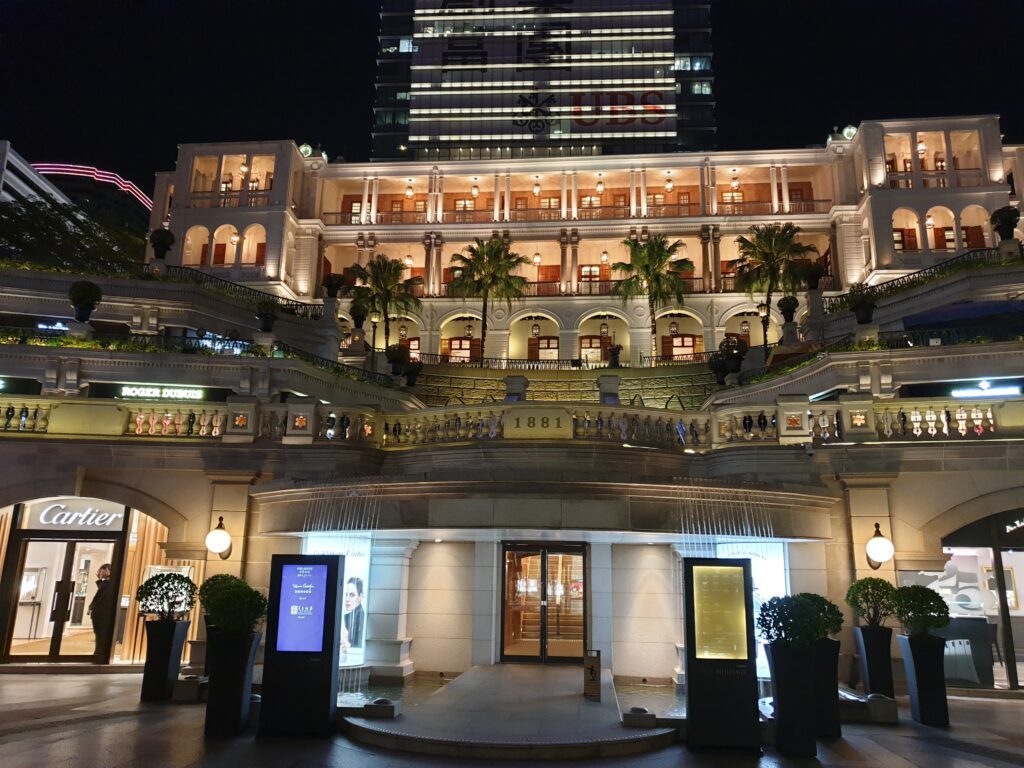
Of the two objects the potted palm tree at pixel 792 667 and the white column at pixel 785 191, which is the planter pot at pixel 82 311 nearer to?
the potted palm tree at pixel 792 667

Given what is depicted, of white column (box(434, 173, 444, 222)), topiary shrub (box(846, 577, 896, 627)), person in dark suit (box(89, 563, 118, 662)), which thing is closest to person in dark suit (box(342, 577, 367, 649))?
person in dark suit (box(89, 563, 118, 662))

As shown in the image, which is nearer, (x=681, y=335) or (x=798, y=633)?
(x=798, y=633)

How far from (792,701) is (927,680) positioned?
3.50m

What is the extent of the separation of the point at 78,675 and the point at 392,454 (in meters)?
8.30

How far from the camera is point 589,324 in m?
63.6

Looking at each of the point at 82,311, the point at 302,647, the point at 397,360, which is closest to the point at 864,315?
the point at 397,360

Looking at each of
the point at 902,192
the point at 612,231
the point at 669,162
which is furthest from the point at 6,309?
the point at 902,192

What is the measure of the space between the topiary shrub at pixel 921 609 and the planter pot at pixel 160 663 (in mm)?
12512

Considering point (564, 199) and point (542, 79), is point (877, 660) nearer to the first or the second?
point (564, 199)

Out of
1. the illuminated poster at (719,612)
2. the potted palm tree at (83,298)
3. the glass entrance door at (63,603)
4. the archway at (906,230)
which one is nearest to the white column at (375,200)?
the potted palm tree at (83,298)

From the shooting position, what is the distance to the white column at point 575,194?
6569 centimetres

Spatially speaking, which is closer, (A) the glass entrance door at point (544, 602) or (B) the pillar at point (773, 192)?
(A) the glass entrance door at point (544, 602)

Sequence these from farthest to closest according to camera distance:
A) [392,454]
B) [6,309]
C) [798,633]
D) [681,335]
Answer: [681,335] → [6,309] → [392,454] → [798,633]

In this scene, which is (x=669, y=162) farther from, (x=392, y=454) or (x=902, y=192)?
(x=392, y=454)
